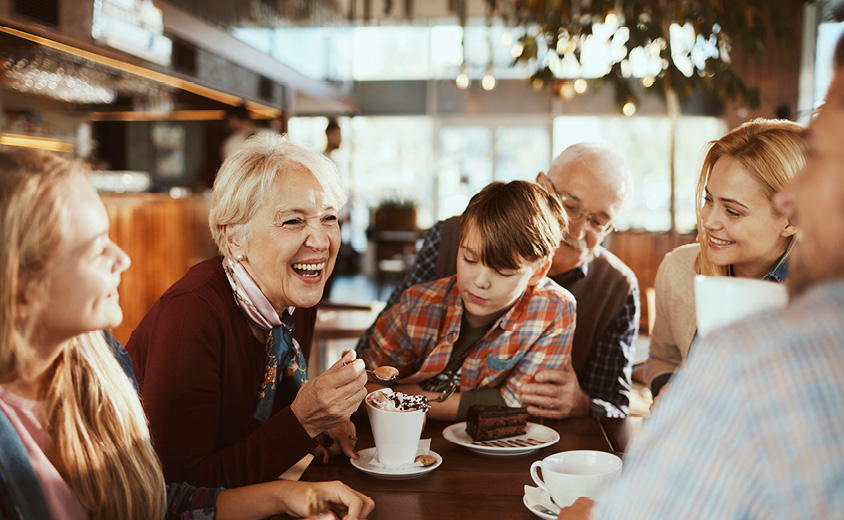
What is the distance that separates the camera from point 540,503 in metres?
1.15

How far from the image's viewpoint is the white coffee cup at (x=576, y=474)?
42.6 inches

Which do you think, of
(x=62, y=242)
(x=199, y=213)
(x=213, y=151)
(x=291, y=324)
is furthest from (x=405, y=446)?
(x=213, y=151)

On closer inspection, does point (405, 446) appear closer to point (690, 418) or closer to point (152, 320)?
point (152, 320)

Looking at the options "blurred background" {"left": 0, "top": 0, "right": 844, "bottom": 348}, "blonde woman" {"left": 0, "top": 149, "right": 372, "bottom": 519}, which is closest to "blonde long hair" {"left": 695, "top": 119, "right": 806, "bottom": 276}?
"blurred background" {"left": 0, "top": 0, "right": 844, "bottom": 348}

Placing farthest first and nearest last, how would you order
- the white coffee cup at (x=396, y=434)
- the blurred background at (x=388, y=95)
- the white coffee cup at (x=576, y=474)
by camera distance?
the blurred background at (x=388, y=95), the white coffee cup at (x=396, y=434), the white coffee cup at (x=576, y=474)

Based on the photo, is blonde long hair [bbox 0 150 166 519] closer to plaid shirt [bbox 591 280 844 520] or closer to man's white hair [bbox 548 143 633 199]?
plaid shirt [bbox 591 280 844 520]

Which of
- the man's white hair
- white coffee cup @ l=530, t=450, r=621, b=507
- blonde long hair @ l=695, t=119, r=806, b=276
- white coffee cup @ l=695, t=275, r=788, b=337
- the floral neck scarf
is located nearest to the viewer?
white coffee cup @ l=695, t=275, r=788, b=337

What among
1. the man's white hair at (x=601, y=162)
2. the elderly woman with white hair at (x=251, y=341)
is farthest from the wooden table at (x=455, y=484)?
the man's white hair at (x=601, y=162)

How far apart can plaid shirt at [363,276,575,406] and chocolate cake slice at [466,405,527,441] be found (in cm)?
21

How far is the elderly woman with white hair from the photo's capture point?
1.37 m

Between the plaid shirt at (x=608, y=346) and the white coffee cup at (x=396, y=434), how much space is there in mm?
863

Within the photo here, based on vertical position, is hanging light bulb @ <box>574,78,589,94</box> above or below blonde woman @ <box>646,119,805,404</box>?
above

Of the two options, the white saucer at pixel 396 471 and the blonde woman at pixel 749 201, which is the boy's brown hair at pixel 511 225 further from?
the white saucer at pixel 396 471

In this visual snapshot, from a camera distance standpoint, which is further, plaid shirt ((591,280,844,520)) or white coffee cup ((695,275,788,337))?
white coffee cup ((695,275,788,337))
